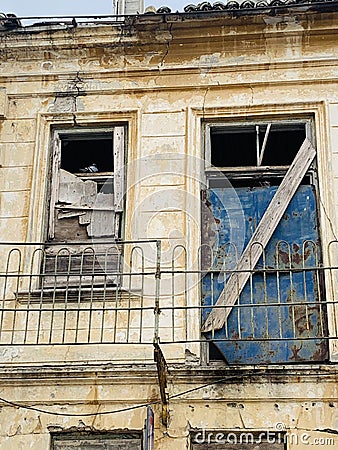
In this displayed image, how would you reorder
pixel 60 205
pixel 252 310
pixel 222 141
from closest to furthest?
pixel 252 310 → pixel 60 205 → pixel 222 141

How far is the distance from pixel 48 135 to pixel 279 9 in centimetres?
288

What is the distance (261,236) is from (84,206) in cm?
190

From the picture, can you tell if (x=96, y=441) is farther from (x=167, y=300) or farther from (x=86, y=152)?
(x=86, y=152)

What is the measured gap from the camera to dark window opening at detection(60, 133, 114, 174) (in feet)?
28.2

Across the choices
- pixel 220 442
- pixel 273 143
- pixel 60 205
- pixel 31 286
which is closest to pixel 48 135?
pixel 60 205

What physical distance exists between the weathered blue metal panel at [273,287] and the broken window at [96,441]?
118 centimetres

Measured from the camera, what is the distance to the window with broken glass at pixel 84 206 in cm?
786

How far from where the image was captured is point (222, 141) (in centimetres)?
872

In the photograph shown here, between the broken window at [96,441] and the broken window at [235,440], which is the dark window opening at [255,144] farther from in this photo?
the broken window at [96,441]

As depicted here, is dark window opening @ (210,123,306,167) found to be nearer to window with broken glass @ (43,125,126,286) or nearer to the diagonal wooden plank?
Result: the diagonal wooden plank

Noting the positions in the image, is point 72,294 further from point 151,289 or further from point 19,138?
point 19,138

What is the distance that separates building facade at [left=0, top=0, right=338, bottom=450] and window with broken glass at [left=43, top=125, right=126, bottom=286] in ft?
0.06

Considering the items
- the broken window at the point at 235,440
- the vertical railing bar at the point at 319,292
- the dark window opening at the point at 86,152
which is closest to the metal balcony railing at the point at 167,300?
the vertical railing bar at the point at 319,292

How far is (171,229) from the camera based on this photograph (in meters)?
7.83
